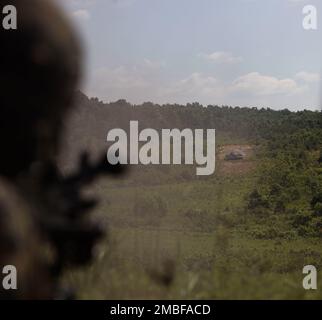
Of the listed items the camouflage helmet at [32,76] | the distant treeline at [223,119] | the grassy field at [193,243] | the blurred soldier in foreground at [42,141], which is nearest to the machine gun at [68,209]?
the blurred soldier in foreground at [42,141]

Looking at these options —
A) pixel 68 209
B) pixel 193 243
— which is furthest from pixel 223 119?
pixel 68 209

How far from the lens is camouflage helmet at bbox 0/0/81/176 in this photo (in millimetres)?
2871

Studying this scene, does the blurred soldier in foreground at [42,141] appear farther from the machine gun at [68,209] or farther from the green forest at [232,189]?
the green forest at [232,189]

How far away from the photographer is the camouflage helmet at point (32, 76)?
2.87 metres

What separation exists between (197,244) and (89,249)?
25212 millimetres

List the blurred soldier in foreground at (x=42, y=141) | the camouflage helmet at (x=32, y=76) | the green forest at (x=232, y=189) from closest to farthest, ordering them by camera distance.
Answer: the blurred soldier in foreground at (x=42, y=141)
the camouflage helmet at (x=32, y=76)
the green forest at (x=232, y=189)

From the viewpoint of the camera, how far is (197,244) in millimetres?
27766

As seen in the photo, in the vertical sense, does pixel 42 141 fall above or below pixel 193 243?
below

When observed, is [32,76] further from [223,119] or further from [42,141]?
[223,119]

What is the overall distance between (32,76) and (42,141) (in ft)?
0.92

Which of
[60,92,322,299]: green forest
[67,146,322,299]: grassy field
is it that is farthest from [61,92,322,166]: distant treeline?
[67,146,322,299]: grassy field

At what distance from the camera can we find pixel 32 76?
9.55ft

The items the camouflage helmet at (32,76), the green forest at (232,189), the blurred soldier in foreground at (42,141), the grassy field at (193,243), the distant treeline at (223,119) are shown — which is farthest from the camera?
the distant treeline at (223,119)
